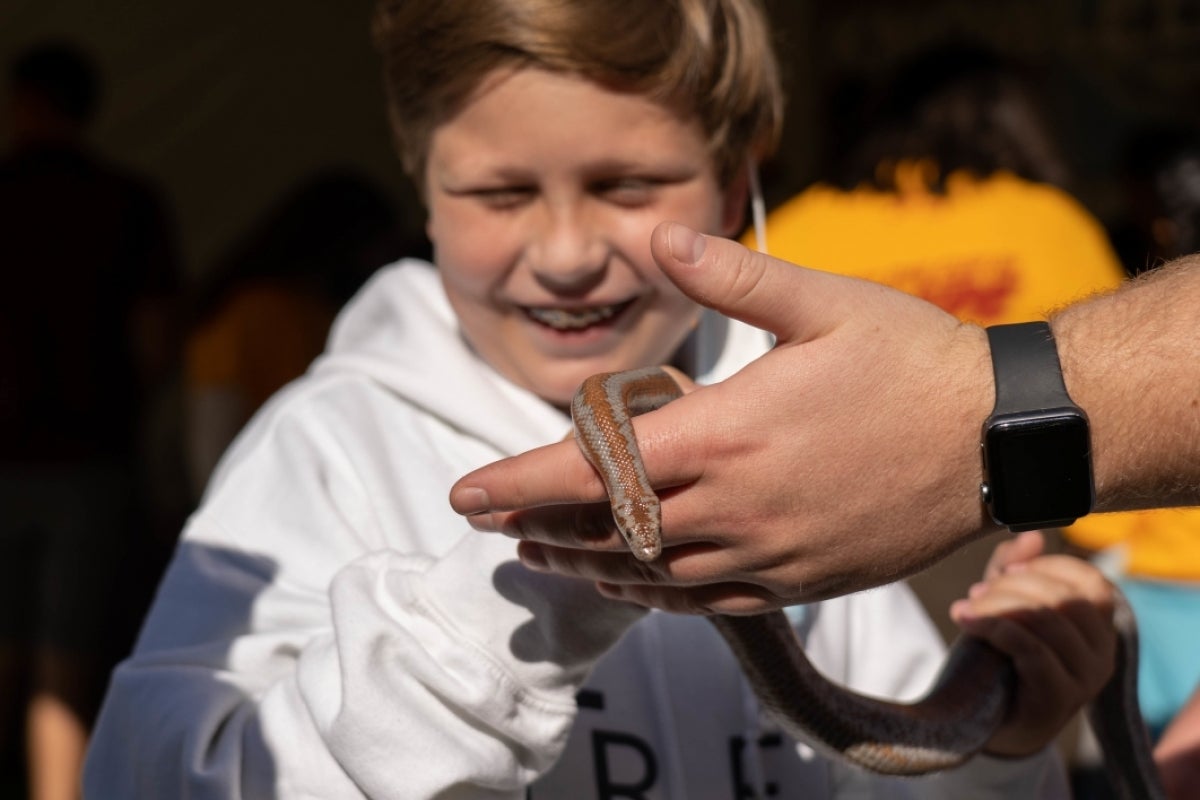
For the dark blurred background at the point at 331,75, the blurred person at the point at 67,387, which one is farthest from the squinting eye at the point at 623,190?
the dark blurred background at the point at 331,75

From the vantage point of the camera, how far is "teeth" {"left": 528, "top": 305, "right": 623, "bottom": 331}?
2.00m

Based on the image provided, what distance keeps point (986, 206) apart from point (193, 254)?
583 centimetres

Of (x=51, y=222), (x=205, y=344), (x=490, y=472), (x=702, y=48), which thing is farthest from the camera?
(x=205, y=344)

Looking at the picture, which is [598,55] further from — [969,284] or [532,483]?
[969,284]

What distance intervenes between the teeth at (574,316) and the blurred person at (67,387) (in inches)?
156

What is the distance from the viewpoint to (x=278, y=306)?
6246 millimetres

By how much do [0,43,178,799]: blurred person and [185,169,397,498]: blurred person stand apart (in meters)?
0.34

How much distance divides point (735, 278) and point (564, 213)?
55cm

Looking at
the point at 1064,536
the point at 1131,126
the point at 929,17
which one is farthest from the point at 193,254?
the point at 1064,536

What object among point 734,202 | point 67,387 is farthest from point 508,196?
point 67,387

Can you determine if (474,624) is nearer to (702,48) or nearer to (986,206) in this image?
(702,48)

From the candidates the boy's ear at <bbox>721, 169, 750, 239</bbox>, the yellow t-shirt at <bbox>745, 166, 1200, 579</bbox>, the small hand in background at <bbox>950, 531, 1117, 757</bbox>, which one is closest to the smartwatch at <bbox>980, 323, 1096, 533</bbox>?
the small hand in background at <bbox>950, 531, 1117, 757</bbox>

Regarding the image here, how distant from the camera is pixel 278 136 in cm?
851

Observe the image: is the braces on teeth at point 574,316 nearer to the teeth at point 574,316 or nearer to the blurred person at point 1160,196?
the teeth at point 574,316
